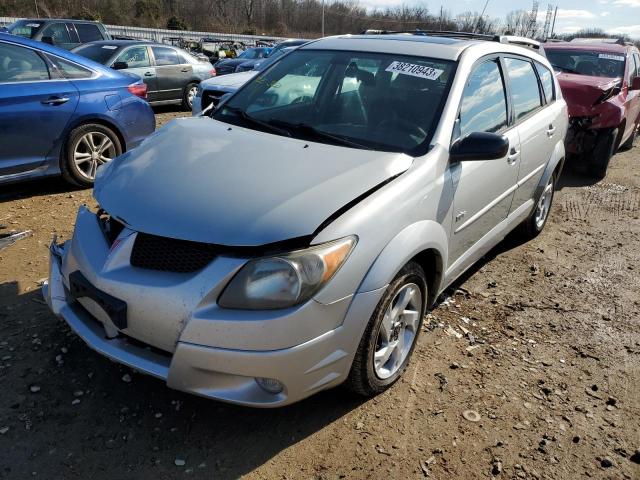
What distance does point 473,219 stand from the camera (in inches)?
126

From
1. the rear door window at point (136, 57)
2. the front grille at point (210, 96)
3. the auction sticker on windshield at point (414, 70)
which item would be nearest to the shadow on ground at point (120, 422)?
the auction sticker on windshield at point (414, 70)

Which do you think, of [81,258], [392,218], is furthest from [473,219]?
[81,258]

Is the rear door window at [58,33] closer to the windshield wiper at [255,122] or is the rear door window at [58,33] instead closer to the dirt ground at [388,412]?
the dirt ground at [388,412]

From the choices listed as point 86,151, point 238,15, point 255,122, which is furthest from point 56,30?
point 238,15

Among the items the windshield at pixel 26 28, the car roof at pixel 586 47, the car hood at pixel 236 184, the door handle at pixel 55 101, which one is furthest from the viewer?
the windshield at pixel 26 28

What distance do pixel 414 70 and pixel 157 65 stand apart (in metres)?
8.60

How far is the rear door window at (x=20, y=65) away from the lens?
4734mm

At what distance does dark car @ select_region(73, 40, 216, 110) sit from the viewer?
31.5 feet

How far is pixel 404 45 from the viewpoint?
133 inches

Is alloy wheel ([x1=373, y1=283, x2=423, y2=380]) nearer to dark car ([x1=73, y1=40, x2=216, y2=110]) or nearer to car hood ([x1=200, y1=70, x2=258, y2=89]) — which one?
car hood ([x1=200, y1=70, x2=258, y2=89])

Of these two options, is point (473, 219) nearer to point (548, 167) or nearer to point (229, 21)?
point (548, 167)

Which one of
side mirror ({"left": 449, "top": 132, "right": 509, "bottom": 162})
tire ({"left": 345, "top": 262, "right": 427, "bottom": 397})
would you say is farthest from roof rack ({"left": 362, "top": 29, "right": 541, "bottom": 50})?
tire ({"left": 345, "top": 262, "right": 427, "bottom": 397})

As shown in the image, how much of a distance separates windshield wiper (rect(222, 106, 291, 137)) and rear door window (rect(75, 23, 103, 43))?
12304 millimetres

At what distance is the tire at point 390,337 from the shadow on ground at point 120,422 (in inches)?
7.5
